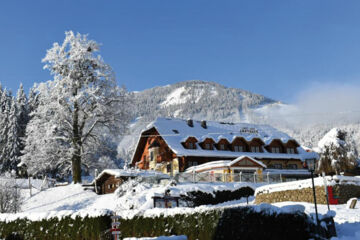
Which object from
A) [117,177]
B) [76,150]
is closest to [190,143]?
[76,150]

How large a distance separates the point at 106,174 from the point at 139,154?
18.4 metres

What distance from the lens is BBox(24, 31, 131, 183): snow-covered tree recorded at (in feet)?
116

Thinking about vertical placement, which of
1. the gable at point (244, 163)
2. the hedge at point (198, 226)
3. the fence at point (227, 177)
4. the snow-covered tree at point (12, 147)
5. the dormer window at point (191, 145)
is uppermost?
the snow-covered tree at point (12, 147)

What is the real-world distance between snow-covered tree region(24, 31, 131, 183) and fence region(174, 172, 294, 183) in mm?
8423

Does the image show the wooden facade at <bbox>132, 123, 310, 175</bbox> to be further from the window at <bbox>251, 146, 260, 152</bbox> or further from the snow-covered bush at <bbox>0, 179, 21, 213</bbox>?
the snow-covered bush at <bbox>0, 179, 21, 213</bbox>

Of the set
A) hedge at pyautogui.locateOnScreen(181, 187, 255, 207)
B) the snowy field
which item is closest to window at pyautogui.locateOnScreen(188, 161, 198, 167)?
the snowy field

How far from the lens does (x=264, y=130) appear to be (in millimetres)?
55781

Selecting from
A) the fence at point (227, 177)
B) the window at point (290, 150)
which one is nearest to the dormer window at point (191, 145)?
the fence at point (227, 177)

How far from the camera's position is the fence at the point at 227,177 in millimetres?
32859

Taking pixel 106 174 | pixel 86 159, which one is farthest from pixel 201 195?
pixel 86 159

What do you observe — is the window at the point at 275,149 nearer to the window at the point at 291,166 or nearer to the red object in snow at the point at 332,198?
the window at the point at 291,166

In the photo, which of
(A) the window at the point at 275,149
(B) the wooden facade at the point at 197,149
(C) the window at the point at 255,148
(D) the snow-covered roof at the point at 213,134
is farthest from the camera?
(A) the window at the point at 275,149

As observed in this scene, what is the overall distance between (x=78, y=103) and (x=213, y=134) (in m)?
18.1

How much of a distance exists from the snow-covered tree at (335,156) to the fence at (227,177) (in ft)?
31.5
